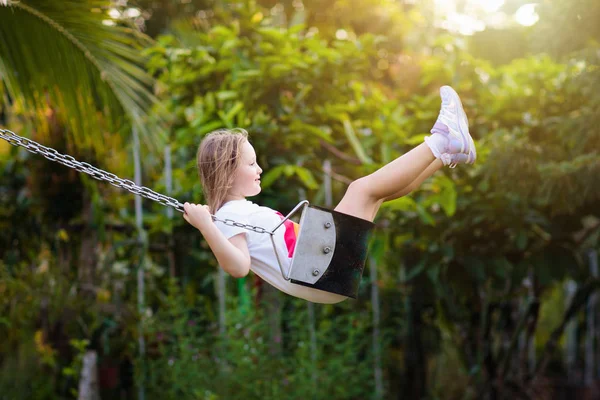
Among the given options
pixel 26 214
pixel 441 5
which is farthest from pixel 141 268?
pixel 441 5

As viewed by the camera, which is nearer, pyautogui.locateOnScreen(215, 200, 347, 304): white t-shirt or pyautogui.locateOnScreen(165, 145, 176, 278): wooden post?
pyautogui.locateOnScreen(215, 200, 347, 304): white t-shirt

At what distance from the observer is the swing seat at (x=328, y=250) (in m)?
2.37

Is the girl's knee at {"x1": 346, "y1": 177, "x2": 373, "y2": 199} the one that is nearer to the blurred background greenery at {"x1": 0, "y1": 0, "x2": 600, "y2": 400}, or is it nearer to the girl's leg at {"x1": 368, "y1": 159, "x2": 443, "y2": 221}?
the girl's leg at {"x1": 368, "y1": 159, "x2": 443, "y2": 221}

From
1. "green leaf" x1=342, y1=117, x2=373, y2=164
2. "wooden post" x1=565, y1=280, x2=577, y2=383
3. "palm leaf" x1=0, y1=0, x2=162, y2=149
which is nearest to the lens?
"palm leaf" x1=0, y1=0, x2=162, y2=149

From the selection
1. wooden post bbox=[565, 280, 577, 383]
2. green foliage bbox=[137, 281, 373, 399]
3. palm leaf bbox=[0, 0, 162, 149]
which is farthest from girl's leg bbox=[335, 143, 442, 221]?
wooden post bbox=[565, 280, 577, 383]

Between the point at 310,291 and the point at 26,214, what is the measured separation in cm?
374

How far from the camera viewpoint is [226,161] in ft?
8.39

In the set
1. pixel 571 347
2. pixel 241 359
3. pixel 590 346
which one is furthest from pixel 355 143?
pixel 571 347

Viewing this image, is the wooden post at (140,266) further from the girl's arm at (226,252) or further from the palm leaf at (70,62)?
the girl's arm at (226,252)

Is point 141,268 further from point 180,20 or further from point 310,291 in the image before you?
point 310,291

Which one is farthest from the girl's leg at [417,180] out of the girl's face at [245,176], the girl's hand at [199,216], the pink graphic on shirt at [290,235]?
the girl's hand at [199,216]

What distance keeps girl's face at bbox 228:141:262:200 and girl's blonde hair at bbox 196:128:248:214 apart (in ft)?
0.04

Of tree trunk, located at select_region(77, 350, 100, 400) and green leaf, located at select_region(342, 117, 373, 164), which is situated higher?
green leaf, located at select_region(342, 117, 373, 164)

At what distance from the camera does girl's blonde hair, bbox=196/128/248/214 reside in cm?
256
